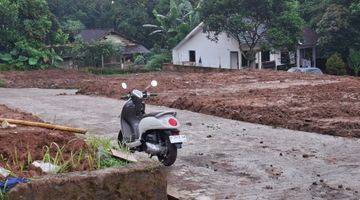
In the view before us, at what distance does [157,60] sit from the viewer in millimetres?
39156

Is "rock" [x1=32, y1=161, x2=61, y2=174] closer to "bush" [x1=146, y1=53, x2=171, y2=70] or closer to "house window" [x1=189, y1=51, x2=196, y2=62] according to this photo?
"bush" [x1=146, y1=53, x2=171, y2=70]

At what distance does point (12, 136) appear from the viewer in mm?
5410

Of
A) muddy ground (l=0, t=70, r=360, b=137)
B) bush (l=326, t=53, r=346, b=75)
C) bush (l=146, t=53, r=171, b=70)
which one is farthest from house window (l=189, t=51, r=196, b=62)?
muddy ground (l=0, t=70, r=360, b=137)

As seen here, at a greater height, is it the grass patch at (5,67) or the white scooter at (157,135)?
the grass patch at (5,67)

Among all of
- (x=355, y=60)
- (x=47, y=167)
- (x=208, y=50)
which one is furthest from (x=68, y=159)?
(x=208, y=50)

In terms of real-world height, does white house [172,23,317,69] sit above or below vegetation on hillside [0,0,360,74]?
below

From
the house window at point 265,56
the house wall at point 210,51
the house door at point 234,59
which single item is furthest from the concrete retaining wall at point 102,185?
the house window at point 265,56

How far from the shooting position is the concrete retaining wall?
163 inches

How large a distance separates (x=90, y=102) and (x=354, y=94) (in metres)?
8.22

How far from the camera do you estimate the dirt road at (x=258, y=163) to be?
241 inches

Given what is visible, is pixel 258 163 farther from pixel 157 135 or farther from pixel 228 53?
pixel 228 53

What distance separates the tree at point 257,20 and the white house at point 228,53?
260 centimetres

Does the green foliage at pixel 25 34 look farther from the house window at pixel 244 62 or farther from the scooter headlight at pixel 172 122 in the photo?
the scooter headlight at pixel 172 122

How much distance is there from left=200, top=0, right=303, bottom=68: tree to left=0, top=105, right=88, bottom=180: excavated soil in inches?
1047
